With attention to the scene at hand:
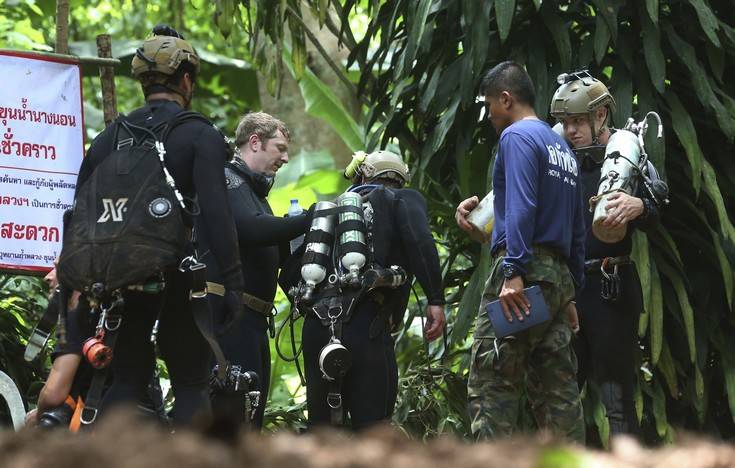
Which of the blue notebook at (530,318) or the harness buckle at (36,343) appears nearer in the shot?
the harness buckle at (36,343)

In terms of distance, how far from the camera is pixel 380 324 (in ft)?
21.8

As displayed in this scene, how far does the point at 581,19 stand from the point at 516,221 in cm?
319

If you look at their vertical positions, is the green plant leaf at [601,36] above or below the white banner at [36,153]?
above

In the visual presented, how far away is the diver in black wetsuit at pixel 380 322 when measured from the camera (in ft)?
21.4

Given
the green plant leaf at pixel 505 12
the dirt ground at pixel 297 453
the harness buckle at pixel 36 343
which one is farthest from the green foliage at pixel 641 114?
→ the dirt ground at pixel 297 453

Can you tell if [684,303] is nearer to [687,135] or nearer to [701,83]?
[687,135]

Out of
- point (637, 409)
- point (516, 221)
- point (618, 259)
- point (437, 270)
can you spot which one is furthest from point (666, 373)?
point (516, 221)

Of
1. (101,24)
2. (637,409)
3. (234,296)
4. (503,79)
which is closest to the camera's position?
(234,296)

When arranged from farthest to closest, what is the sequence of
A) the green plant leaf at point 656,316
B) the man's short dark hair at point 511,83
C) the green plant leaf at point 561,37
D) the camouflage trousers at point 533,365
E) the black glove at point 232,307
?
the green plant leaf at point 561,37, the green plant leaf at point 656,316, the man's short dark hair at point 511,83, the camouflage trousers at point 533,365, the black glove at point 232,307

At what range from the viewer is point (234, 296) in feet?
17.4

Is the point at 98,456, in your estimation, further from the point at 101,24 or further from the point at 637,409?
the point at 101,24

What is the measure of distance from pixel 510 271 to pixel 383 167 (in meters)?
1.42

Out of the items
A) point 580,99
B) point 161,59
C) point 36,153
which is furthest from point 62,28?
A: point 580,99

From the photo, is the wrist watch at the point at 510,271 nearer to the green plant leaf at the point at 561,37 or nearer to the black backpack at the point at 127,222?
the black backpack at the point at 127,222
